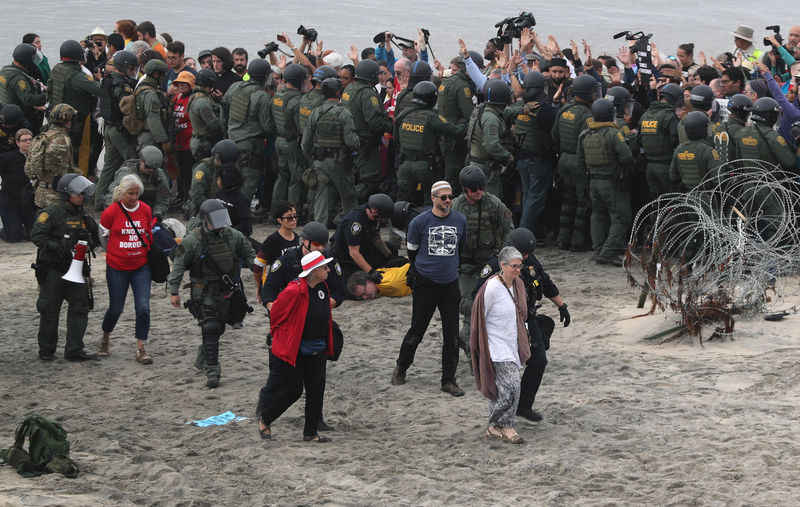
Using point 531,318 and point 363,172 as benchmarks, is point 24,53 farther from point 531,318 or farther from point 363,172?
point 531,318

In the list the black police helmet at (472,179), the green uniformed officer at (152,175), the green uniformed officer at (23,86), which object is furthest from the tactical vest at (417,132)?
the green uniformed officer at (23,86)

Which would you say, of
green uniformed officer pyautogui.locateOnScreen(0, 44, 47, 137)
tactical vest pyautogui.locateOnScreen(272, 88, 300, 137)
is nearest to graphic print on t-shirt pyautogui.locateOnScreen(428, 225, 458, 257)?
tactical vest pyautogui.locateOnScreen(272, 88, 300, 137)

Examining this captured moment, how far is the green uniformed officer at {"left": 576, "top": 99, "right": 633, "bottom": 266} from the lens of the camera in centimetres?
1335

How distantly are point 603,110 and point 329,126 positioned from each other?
3495mm

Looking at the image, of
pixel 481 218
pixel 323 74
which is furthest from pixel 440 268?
pixel 323 74

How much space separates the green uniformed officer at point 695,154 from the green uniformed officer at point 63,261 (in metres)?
6.54

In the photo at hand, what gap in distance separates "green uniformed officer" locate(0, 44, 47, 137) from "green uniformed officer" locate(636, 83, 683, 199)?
8551mm

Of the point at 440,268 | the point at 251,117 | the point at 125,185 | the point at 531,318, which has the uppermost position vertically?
the point at 251,117

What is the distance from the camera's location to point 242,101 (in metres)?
15.6

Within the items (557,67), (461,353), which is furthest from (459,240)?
(557,67)

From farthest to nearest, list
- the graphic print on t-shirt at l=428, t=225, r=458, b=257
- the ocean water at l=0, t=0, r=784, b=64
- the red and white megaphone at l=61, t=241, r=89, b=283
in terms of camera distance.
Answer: the ocean water at l=0, t=0, r=784, b=64
the red and white megaphone at l=61, t=241, r=89, b=283
the graphic print on t-shirt at l=428, t=225, r=458, b=257

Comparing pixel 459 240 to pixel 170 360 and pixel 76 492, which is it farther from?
pixel 76 492

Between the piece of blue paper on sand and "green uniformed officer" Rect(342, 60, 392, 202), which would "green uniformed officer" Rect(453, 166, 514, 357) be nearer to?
the piece of blue paper on sand

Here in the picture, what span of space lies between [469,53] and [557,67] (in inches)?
59.9
